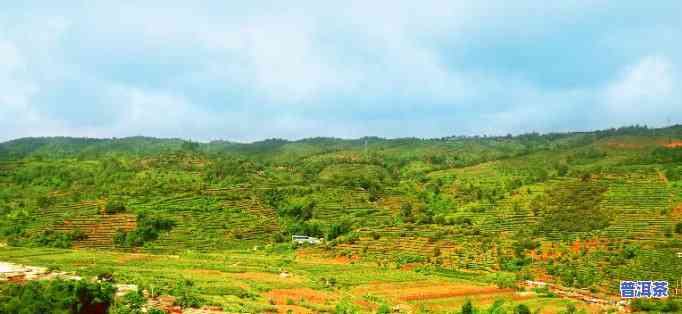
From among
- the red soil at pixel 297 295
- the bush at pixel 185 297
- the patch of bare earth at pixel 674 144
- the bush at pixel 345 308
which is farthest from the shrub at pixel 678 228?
the patch of bare earth at pixel 674 144

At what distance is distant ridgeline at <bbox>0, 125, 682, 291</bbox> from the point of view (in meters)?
61.8

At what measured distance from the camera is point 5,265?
51500mm

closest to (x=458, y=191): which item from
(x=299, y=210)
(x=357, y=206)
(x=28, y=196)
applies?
(x=357, y=206)

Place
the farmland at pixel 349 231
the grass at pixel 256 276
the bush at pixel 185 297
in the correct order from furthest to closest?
the farmland at pixel 349 231
the grass at pixel 256 276
the bush at pixel 185 297

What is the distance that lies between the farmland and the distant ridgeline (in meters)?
0.25

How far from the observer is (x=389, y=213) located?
303 ft

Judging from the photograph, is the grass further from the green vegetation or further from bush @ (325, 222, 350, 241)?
bush @ (325, 222, 350, 241)

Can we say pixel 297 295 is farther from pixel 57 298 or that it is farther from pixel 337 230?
pixel 337 230

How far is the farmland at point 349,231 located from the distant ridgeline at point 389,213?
254 mm

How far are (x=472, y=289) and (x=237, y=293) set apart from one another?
18332 millimetres

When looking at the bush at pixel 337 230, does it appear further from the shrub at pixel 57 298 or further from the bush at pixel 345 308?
the shrub at pixel 57 298

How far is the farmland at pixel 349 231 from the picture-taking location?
1897 inches

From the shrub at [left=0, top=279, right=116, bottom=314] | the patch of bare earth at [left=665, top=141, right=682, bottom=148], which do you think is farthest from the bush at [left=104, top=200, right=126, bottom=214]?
the patch of bare earth at [left=665, top=141, right=682, bottom=148]

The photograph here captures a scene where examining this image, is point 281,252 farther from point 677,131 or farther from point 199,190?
point 677,131
